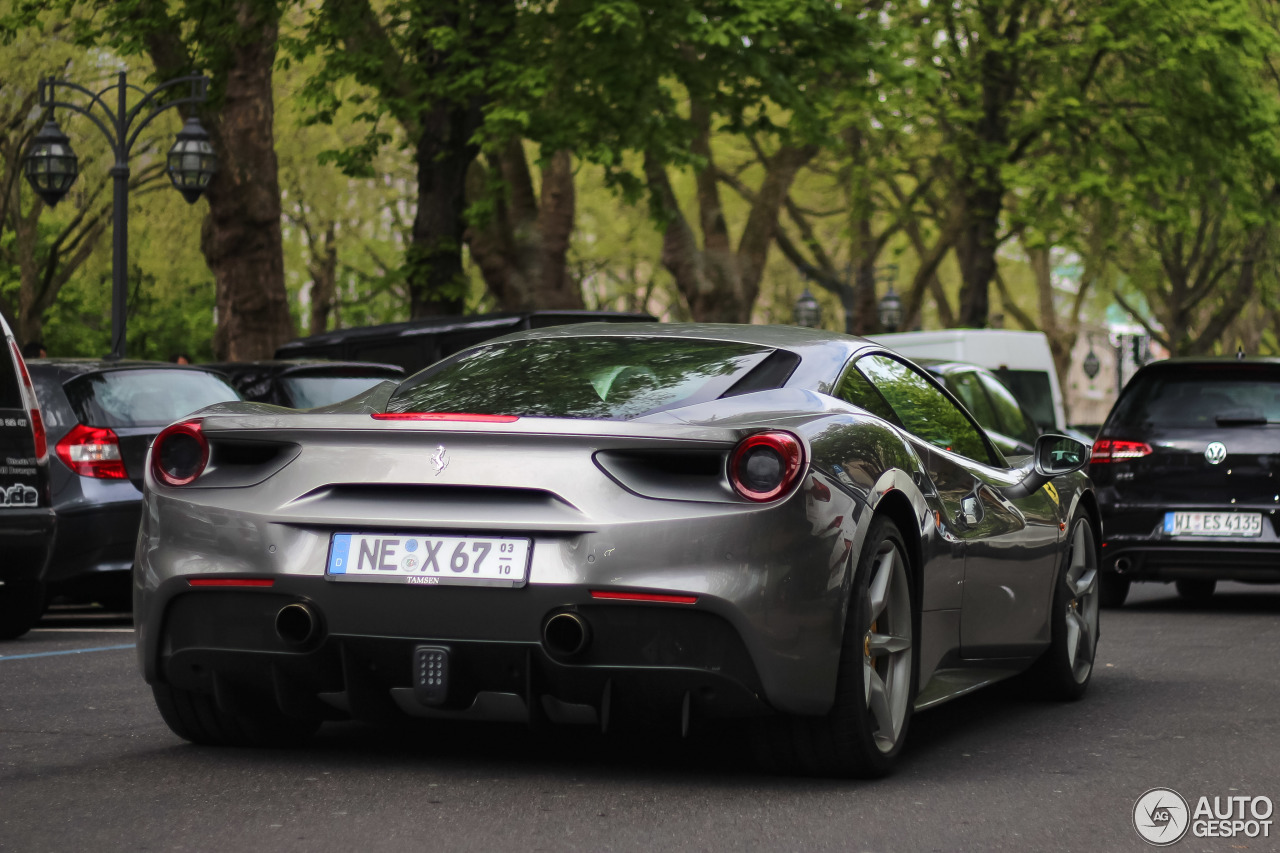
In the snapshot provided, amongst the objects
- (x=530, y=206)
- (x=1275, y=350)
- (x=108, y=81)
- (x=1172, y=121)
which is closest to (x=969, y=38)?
(x=1172, y=121)

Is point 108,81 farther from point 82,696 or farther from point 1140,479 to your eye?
point 82,696

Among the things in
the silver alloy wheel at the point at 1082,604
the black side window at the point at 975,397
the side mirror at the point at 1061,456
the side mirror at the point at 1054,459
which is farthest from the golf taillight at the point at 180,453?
the black side window at the point at 975,397

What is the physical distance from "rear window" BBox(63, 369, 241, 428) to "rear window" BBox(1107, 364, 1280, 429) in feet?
17.8

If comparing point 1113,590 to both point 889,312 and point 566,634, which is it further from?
point 889,312

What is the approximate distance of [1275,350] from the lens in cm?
6788

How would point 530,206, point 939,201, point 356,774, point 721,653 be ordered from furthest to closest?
1. point 939,201
2. point 530,206
3. point 356,774
4. point 721,653

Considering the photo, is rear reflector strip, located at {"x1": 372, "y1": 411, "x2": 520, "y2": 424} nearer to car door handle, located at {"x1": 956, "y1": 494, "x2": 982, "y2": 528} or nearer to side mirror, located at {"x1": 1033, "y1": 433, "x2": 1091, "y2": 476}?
car door handle, located at {"x1": 956, "y1": 494, "x2": 982, "y2": 528}

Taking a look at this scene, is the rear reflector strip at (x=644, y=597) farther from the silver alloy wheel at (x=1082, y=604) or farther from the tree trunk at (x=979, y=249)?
the tree trunk at (x=979, y=249)

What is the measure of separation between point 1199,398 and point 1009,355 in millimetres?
10222

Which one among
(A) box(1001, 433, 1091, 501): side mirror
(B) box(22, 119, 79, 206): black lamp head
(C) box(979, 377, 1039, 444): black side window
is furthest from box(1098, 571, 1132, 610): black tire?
(B) box(22, 119, 79, 206): black lamp head

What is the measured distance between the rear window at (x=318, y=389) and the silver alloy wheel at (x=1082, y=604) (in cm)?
628

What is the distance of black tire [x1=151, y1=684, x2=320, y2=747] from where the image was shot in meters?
5.53

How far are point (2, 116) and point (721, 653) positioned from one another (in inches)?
1203

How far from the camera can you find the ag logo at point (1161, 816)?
4.68 meters
